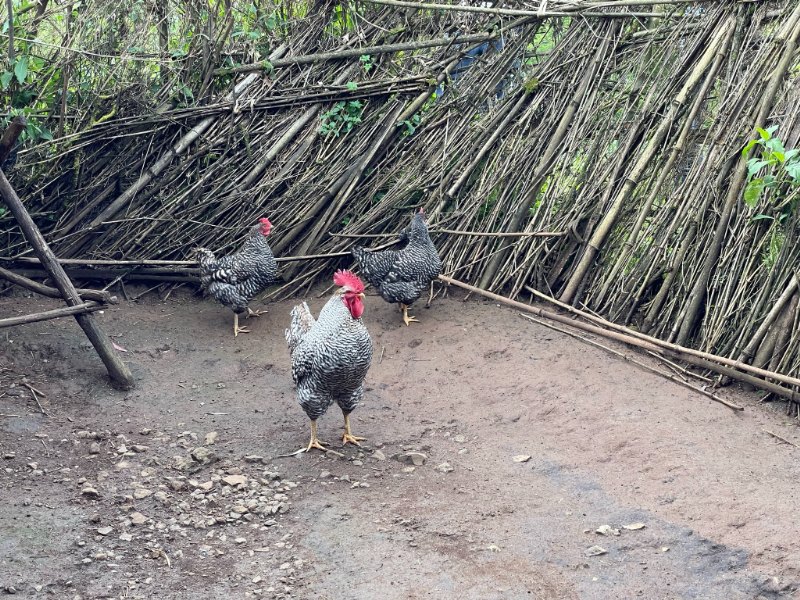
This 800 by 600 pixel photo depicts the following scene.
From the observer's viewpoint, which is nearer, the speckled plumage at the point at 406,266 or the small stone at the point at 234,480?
the small stone at the point at 234,480

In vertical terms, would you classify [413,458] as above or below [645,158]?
below

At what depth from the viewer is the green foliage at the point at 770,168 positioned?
5270mm

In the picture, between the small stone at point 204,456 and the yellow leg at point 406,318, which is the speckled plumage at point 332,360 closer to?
the small stone at point 204,456

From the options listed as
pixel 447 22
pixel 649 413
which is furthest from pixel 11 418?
pixel 447 22

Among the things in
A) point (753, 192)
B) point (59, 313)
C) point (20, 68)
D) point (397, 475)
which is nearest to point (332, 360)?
point (397, 475)

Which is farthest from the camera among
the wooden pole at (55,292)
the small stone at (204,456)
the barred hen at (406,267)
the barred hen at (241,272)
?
the barred hen at (241,272)

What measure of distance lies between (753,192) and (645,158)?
1.19 metres

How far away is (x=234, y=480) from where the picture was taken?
4707mm

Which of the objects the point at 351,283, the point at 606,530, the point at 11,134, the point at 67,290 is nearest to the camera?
the point at 606,530

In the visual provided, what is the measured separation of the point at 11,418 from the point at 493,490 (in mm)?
3472

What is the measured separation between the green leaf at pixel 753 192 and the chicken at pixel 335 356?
9.78 ft

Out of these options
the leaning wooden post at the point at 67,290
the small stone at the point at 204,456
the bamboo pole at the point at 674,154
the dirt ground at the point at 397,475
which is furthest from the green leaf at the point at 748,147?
the leaning wooden post at the point at 67,290

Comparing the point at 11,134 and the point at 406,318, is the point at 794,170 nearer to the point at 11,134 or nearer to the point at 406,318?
the point at 406,318

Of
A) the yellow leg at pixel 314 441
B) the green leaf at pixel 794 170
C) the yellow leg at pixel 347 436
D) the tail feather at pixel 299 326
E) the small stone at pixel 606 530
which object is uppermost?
the green leaf at pixel 794 170
